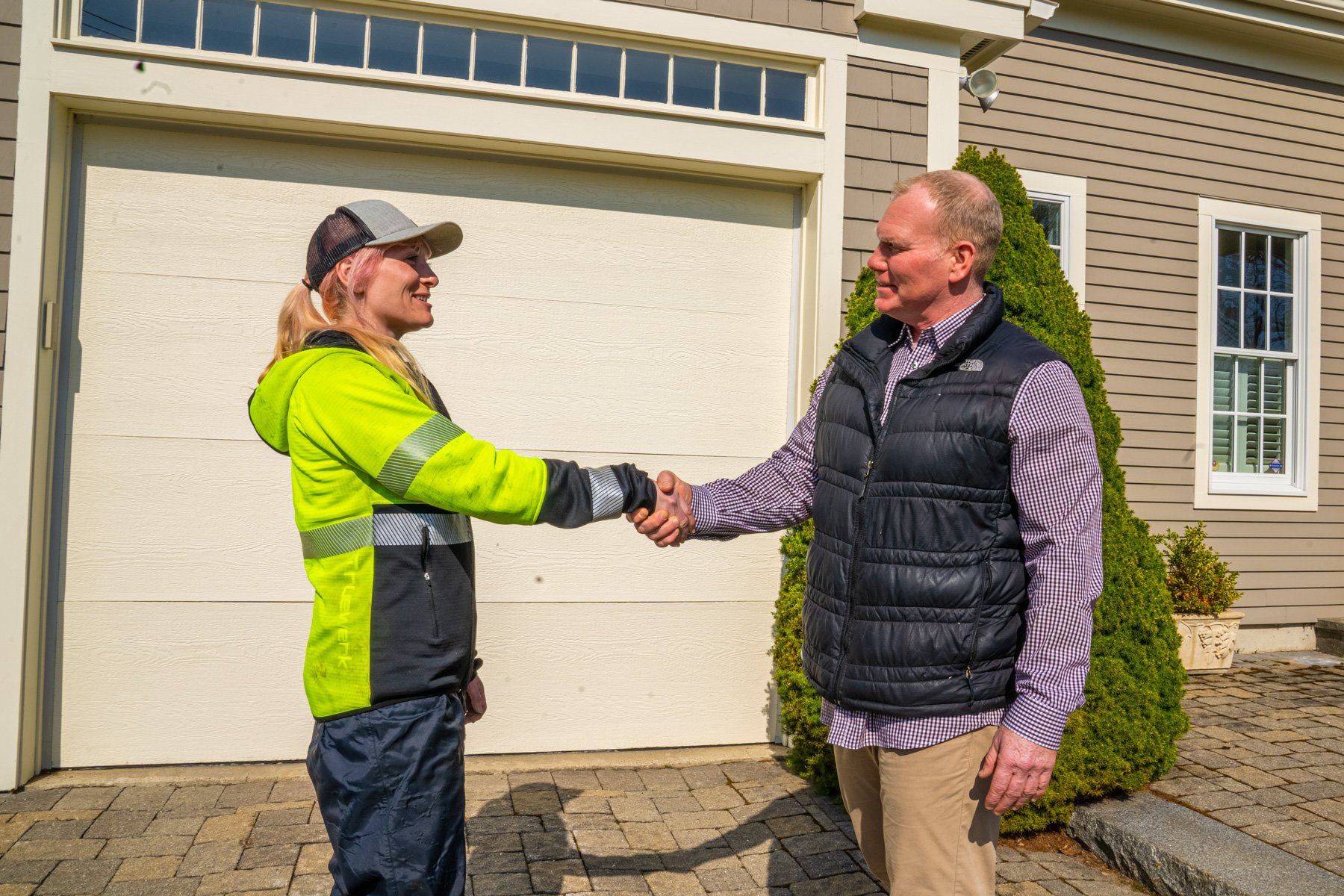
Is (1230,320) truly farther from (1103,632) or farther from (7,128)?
(7,128)

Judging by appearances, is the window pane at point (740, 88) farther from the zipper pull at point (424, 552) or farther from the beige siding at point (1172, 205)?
the zipper pull at point (424, 552)

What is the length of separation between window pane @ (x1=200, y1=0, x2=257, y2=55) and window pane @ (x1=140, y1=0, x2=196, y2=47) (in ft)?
0.15

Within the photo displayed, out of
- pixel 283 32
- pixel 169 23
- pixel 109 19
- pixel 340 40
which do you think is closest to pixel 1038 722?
pixel 340 40

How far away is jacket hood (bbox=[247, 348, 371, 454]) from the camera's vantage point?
194 cm

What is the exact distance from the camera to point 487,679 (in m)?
4.21

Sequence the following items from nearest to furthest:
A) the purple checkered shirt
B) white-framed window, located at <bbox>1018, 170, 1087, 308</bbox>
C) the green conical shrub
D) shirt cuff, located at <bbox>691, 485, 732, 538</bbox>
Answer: the purple checkered shirt
shirt cuff, located at <bbox>691, 485, 732, 538</bbox>
the green conical shrub
white-framed window, located at <bbox>1018, 170, 1087, 308</bbox>

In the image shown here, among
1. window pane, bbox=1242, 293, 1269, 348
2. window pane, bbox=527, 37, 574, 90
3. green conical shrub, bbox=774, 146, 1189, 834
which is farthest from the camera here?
window pane, bbox=1242, 293, 1269, 348

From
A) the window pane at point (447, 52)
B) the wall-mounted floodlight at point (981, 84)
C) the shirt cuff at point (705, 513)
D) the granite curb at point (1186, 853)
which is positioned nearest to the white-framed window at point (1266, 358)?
the wall-mounted floodlight at point (981, 84)

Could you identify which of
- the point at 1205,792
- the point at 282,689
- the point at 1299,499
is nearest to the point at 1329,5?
the point at 1299,499

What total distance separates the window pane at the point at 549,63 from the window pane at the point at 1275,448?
19.3 ft

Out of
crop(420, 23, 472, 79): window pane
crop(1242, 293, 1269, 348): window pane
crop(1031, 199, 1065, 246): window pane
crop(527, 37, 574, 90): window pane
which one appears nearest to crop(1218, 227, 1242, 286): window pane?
crop(1242, 293, 1269, 348): window pane

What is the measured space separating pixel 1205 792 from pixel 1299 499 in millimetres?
4128

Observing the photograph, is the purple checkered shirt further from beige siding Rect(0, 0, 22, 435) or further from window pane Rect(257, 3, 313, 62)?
beige siding Rect(0, 0, 22, 435)

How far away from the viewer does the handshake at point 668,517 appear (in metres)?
2.44
